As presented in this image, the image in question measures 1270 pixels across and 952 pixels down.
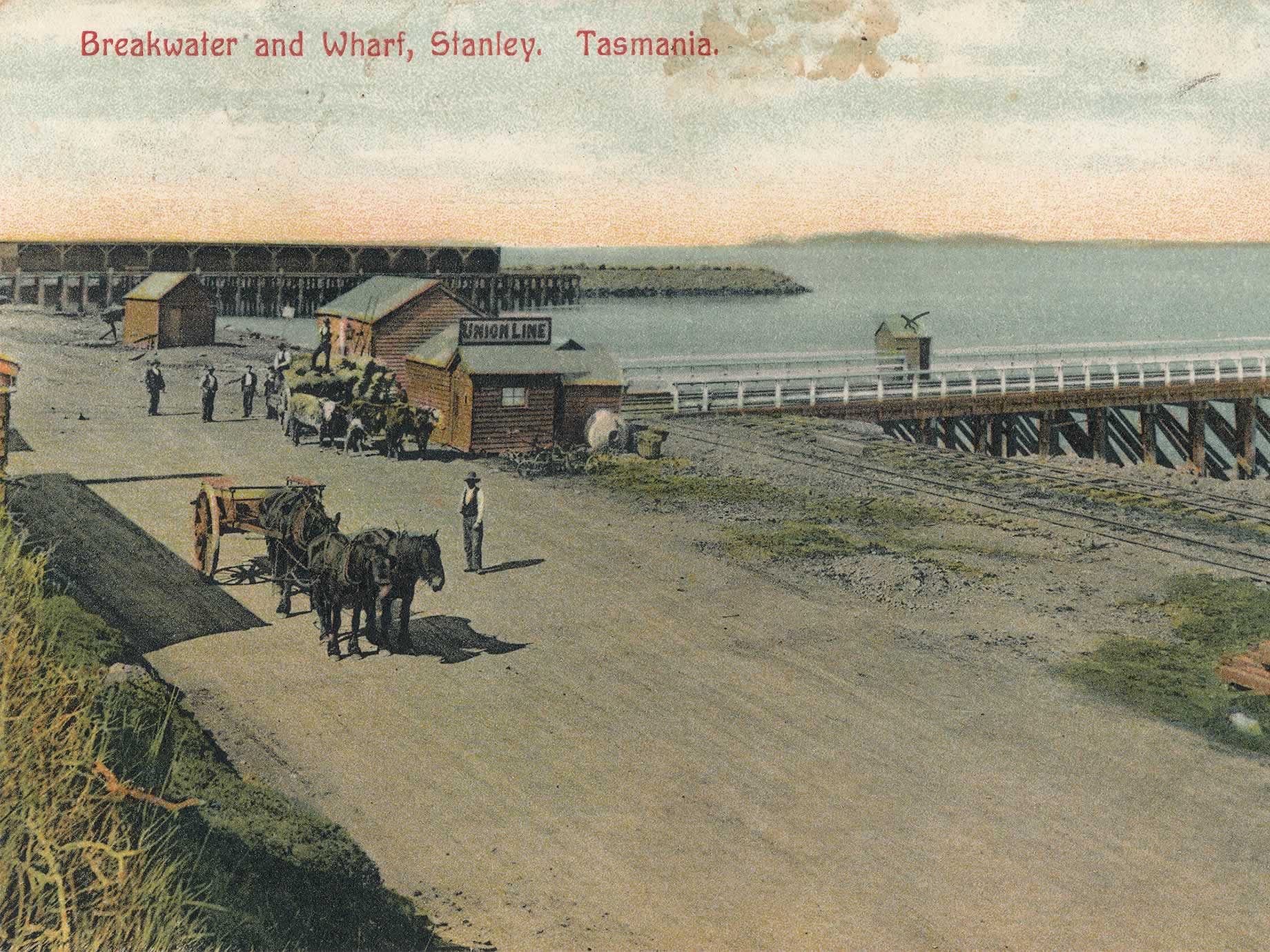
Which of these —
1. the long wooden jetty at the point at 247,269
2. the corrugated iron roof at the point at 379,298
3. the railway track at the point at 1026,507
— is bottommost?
the railway track at the point at 1026,507

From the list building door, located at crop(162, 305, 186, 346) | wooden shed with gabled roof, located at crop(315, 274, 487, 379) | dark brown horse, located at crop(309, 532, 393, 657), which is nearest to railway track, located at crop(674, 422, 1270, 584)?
wooden shed with gabled roof, located at crop(315, 274, 487, 379)

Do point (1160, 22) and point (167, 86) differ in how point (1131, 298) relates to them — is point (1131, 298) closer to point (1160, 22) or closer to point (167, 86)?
point (1160, 22)

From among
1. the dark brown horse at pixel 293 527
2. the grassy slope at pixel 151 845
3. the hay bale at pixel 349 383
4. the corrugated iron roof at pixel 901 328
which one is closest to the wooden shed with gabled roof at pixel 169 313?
the hay bale at pixel 349 383

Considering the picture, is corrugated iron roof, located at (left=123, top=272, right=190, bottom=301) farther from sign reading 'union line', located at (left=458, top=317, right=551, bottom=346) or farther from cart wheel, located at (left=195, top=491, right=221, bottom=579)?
cart wheel, located at (left=195, top=491, right=221, bottom=579)

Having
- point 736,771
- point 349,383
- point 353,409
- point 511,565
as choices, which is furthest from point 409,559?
point 349,383

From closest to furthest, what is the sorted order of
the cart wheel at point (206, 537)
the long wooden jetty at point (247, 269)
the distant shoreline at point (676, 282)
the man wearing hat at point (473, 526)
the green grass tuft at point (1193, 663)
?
the green grass tuft at point (1193, 663), the cart wheel at point (206, 537), the man wearing hat at point (473, 526), the long wooden jetty at point (247, 269), the distant shoreline at point (676, 282)

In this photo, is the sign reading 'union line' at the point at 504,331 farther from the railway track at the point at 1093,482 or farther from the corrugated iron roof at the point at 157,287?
the corrugated iron roof at the point at 157,287

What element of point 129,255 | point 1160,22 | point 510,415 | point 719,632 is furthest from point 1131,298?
point 719,632
